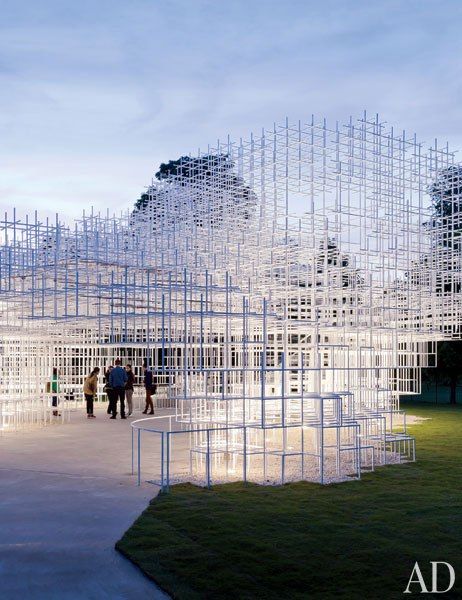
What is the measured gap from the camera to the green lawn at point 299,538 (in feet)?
22.2

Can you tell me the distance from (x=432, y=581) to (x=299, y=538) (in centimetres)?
175

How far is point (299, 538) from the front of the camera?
828 cm

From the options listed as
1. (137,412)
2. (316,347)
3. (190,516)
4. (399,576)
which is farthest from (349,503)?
(137,412)

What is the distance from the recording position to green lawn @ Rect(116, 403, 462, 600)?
6.77 metres

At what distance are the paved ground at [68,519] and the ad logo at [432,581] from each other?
2.07 metres

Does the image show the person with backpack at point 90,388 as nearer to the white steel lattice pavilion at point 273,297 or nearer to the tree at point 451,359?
the white steel lattice pavilion at point 273,297

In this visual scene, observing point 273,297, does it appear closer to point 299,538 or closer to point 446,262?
point 446,262

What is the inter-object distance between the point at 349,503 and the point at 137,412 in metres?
14.9

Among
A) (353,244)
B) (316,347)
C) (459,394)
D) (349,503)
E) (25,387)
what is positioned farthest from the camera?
(459,394)

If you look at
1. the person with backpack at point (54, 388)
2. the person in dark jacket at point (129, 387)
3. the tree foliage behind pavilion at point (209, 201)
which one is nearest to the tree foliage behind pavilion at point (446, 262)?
the tree foliage behind pavilion at point (209, 201)

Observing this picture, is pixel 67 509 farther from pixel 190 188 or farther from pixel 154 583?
pixel 190 188

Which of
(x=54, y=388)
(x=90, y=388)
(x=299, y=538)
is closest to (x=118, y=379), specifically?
(x=90, y=388)

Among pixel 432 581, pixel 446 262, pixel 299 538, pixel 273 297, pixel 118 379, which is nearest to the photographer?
pixel 432 581

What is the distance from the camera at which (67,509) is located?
966 centimetres
